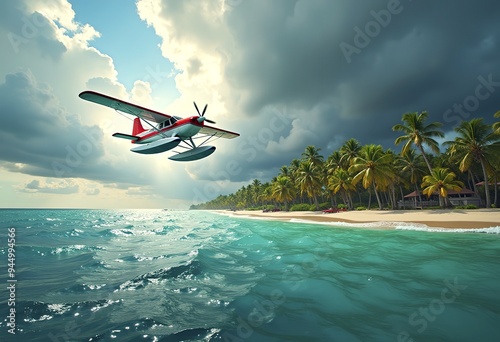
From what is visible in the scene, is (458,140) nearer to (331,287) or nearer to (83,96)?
(331,287)

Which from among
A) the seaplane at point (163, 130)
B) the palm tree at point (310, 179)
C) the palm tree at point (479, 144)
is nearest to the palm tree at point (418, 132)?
the palm tree at point (479, 144)

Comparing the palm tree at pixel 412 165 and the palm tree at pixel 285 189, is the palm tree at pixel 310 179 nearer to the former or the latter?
the palm tree at pixel 285 189

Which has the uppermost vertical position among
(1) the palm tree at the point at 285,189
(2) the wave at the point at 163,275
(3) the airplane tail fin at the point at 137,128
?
(3) the airplane tail fin at the point at 137,128

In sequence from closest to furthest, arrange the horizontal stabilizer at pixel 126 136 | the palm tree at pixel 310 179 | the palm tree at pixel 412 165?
the horizontal stabilizer at pixel 126 136, the palm tree at pixel 412 165, the palm tree at pixel 310 179

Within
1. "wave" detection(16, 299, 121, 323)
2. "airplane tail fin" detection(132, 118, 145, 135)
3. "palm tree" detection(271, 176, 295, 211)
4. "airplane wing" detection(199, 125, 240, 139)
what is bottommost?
"wave" detection(16, 299, 121, 323)

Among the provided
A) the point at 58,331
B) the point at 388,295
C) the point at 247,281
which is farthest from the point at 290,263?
the point at 58,331

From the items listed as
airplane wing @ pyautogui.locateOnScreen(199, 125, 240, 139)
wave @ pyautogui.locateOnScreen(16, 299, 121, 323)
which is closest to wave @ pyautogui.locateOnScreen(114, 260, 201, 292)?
wave @ pyautogui.locateOnScreen(16, 299, 121, 323)

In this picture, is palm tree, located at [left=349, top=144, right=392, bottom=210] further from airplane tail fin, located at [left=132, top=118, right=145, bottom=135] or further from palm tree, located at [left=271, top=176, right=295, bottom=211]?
airplane tail fin, located at [left=132, top=118, right=145, bottom=135]
